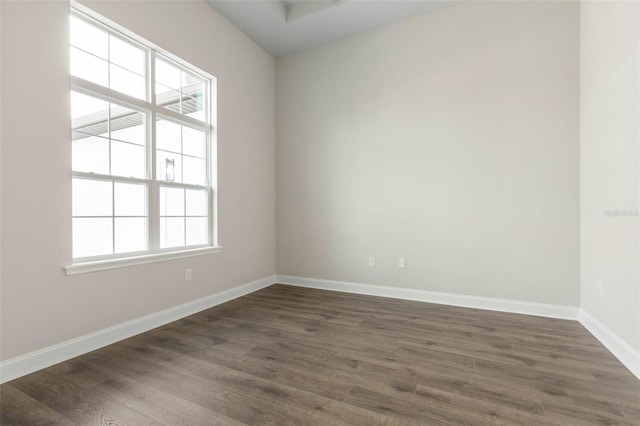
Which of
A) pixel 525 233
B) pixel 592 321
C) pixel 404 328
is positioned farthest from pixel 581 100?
pixel 404 328

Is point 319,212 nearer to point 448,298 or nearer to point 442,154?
point 442,154

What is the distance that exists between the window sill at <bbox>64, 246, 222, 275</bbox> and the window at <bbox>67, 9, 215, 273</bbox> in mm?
27

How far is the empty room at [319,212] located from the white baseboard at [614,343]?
1.0 inches

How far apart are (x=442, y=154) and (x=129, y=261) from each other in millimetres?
3402

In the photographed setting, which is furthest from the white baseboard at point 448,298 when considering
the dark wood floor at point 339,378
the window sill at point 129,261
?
the window sill at point 129,261

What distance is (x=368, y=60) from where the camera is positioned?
3.77 metres

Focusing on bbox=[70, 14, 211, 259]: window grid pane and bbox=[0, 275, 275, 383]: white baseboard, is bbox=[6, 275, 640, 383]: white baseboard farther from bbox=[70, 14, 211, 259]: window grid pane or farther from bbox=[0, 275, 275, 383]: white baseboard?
bbox=[70, 14, 211, 259]: window grid pane

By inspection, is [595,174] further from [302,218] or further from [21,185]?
[21,185]

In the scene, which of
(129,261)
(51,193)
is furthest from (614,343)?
(51,193)

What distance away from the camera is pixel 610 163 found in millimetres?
2223

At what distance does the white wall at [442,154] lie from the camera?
291 cm

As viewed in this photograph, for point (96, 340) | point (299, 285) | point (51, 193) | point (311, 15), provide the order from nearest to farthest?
1. point (51, 193)
2. point (96, 340)
3. point (311, 15)
4. point (299, 285)

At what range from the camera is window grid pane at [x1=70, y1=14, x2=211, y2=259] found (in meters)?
2.28

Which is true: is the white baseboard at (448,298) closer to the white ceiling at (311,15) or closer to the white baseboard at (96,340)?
the white baseboard at (96,340)
